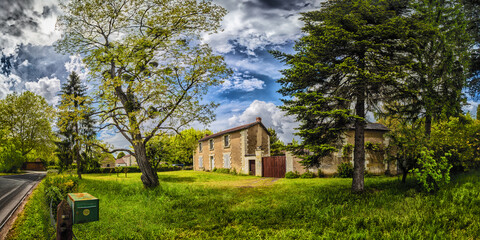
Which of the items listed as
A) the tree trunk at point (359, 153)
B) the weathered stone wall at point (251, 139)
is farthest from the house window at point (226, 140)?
the tree trunk at point (359, 153)

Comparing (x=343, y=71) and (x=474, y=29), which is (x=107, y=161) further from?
(x=474, y=29)

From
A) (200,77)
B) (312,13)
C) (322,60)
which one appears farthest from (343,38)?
(200,77)

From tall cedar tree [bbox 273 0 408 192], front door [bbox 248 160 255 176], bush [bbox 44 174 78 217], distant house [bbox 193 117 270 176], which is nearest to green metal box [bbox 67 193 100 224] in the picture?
bush [bbox 44 174 78 217]

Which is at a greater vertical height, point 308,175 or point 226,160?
point 226,160

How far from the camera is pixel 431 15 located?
1403 centimetres

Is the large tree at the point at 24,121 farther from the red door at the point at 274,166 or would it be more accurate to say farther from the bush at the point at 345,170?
the bush at the point at 345,170

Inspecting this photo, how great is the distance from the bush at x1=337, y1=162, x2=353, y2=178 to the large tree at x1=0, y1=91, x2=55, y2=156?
37301mm

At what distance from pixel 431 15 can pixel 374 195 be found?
10.3 metres

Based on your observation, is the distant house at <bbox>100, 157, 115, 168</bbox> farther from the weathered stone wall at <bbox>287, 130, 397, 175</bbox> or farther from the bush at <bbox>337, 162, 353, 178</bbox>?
the bush at <bbox>337, 162, 353, 178</bbox>

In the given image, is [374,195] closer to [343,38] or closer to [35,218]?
[343,38]

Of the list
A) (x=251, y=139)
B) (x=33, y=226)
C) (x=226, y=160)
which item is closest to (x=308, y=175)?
(x=251, y=139)

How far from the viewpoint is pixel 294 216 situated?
914 centimetres

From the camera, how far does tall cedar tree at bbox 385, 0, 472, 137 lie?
12.7 metres

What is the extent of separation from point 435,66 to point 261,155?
1746 centimetres
